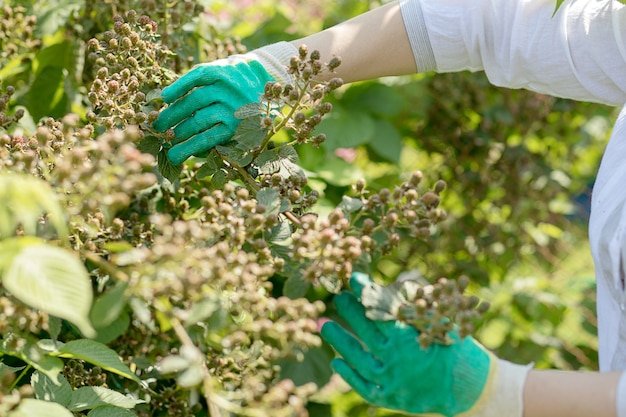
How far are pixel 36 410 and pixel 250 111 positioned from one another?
586 millimetres

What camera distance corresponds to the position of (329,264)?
1.07 meters

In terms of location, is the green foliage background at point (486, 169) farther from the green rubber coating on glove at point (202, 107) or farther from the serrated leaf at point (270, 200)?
the serrated leaf at point (270, 200)

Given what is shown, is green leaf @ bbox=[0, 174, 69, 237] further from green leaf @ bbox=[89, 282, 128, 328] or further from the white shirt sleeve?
the white shirt sleeve

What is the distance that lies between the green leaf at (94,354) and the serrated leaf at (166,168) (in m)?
0.37

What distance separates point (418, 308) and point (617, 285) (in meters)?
0.44

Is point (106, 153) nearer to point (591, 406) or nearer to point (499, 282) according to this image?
point (591, 406)

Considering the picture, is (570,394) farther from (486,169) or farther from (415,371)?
(486,169)

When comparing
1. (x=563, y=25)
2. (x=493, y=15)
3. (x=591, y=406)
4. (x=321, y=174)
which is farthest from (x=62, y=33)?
(x=591, y=406)

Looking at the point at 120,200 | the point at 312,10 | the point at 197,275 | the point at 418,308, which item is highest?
the point at 120,200

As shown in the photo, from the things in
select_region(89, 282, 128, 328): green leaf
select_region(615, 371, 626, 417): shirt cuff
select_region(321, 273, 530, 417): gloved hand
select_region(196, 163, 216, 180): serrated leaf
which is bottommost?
select_region(615, 371, 626, 417): shirt cuff

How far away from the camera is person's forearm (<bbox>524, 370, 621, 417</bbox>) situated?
113cm

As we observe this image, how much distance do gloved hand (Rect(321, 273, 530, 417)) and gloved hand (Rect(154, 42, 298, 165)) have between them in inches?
16.4

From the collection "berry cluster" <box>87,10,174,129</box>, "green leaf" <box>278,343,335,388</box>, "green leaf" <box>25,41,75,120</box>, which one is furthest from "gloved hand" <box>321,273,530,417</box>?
"green leaf" <box>25,41,75,120</box>

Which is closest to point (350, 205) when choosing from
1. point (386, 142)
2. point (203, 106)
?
point (203, 106)
